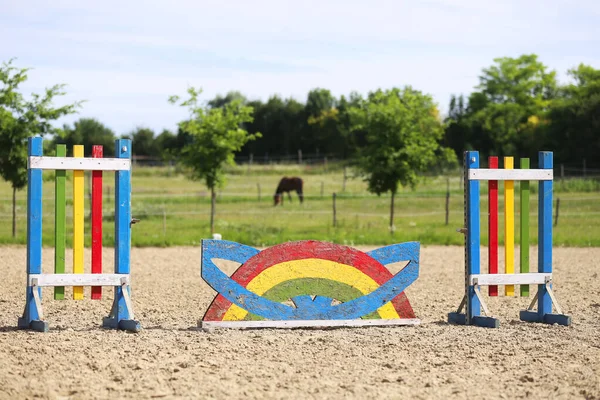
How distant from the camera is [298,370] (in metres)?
6.30

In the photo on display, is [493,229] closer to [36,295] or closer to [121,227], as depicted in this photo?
[121,227]

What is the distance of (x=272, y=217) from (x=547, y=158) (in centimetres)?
1930

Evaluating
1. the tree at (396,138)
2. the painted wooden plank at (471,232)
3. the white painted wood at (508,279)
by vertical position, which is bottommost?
the white painted wood at (508,279)

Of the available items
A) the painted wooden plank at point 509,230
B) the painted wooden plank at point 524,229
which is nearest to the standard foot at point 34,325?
the painted wooden plank at point 509,230

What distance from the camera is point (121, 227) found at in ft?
26.3

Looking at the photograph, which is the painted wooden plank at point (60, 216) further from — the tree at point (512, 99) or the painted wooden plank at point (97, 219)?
the tree at point (512, 99)

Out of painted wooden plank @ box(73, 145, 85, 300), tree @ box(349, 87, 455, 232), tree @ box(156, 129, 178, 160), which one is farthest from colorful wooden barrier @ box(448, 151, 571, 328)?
tree @ box(156, 129, 178, 160)

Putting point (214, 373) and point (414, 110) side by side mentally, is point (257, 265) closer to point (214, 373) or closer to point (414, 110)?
point (214, 373)

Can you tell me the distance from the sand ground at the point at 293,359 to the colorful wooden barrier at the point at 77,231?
0.92 ft

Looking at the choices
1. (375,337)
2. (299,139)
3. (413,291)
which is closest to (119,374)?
(375,337)

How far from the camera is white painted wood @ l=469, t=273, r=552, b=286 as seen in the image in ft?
28.1

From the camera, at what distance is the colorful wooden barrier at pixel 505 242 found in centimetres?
857

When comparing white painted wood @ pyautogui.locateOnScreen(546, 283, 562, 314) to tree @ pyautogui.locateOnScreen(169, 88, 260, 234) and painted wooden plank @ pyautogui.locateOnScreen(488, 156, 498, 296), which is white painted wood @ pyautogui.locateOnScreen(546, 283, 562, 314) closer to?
painted wooden plank @ pyautogui.locateOnScreen(488, 156, 498, 296)

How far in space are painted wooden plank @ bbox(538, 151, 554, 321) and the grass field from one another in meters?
10.6
